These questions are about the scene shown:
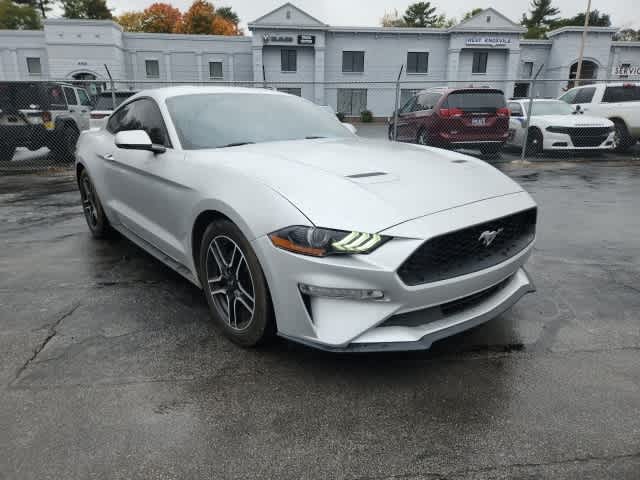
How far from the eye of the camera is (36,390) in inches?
92.4

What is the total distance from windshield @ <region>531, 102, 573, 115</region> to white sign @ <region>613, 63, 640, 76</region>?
95.8ft

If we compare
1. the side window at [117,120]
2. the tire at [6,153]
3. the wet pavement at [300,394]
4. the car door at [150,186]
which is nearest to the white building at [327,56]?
the tire at [6,153]

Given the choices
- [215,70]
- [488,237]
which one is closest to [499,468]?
[488,237]

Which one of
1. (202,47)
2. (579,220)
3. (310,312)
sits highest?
(202,47)

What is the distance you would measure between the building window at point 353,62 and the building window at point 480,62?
894cm

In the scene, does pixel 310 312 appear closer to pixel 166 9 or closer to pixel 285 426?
pixel 285 426

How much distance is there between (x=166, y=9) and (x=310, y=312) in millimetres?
65501

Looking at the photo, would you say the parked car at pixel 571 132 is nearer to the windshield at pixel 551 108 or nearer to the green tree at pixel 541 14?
the windshield at pixel 551 108

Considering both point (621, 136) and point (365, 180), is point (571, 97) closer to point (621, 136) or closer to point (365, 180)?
point (621, 136)

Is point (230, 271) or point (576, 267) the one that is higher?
point (230, 271)

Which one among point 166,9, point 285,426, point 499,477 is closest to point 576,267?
point 499,477

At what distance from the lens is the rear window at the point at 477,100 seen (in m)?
10.4

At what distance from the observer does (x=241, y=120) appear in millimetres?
3537

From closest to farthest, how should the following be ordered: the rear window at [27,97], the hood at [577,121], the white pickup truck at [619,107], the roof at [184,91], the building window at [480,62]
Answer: the roof at [184,91] → the rear window at [27,97] → the hood at [577,121] → the white pickup truck at [619,107] → the building window at [480,62]
